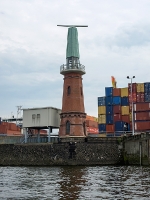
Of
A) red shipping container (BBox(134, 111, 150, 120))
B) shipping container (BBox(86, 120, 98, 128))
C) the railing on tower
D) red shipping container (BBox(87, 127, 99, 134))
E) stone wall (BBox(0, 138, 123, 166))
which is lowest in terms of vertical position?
stone wall (BBox(0, 138, 123, 166))

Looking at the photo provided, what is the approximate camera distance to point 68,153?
1994 inches

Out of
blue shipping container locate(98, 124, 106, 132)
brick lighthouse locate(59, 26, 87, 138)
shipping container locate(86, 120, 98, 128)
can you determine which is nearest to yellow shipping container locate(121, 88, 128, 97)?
blue shipping container locate(98, 124, 106, 132)

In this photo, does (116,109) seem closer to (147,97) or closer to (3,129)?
(147,97)

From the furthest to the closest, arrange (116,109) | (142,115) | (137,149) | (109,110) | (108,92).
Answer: (108,92)
(109,110)
(116,109)
(142,115)
(137,149)

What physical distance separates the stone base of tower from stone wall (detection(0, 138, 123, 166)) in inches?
83.1

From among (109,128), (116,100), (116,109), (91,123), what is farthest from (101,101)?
(91,123)

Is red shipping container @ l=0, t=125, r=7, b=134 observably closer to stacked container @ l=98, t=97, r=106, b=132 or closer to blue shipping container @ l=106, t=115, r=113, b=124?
stacked container @ l=98, t=97, r=106, b=132

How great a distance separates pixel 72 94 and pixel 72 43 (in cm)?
913

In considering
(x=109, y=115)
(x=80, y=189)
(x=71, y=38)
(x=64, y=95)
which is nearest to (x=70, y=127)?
(x=64, y=95)

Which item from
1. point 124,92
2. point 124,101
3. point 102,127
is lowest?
point 102,127

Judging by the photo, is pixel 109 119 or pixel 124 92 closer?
pixel 109 119

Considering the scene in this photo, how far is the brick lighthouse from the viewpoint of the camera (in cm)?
5391

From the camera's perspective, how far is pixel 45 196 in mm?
17516

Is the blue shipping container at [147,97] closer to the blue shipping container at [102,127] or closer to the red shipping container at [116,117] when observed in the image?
the red shipping container at [116,117]
